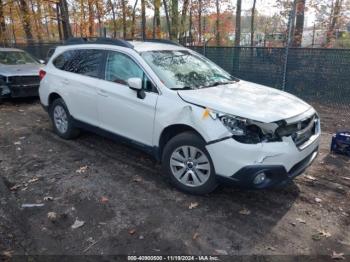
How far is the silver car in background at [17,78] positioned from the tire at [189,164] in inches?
250

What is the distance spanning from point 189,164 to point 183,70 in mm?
1451

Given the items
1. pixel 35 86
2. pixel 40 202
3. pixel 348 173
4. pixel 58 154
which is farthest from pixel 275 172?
pixel 35 86

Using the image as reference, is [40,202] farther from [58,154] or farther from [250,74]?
[250,74]

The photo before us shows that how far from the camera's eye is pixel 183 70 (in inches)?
181

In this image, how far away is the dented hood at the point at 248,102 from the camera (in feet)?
11.4

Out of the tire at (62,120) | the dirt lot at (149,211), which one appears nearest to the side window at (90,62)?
the tire at (62,120)

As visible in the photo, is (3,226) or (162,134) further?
(162,134)

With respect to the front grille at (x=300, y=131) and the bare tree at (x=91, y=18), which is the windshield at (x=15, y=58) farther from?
the bare tree at (x=91, y=18)

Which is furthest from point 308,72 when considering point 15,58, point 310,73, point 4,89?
point 15,58

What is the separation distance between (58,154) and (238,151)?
131 inches

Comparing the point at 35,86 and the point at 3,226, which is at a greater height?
the point at 35,86

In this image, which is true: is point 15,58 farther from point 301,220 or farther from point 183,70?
point 301,220

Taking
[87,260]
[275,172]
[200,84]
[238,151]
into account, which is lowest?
A: [87,260]

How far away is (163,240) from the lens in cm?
316
